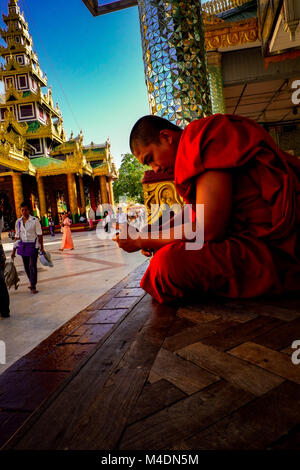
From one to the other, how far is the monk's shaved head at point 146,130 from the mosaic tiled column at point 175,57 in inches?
45.6

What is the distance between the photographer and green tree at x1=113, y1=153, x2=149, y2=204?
32562mm

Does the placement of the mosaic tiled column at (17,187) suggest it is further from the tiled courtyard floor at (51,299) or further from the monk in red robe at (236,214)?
the monk in red robe at (236,214)

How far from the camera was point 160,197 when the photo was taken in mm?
2467

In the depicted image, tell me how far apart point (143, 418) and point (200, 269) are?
0.80 m

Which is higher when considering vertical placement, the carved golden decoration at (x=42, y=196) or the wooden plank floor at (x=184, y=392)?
the carved golden decoration at (x=42, y=196)

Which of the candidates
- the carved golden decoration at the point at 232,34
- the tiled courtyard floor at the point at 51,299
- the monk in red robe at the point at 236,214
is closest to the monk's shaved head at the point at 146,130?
the monk in red robe at the point at 236,214

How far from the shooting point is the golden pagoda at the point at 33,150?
1969cm

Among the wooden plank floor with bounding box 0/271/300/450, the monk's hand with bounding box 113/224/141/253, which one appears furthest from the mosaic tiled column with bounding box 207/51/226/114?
the wooden plank floor with bounding box 0/271/300/450

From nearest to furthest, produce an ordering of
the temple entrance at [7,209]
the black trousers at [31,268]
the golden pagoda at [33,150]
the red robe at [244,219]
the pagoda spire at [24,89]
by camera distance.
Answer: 1. the red robe at [244,219]
2. the black trousers at [31,268]
3. the golden pagoda at [33,150]
4. the temple entrance at [7,209]
5. the pagoda spire at [24,89]

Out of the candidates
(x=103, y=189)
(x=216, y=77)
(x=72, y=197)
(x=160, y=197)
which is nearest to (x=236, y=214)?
(x=160, y=197)

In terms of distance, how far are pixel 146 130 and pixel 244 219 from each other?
0.76 metres

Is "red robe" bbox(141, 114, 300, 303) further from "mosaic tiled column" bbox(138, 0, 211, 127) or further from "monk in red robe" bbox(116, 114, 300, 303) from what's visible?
"mosaic tiled column" bbox(138, 0, 211, 127)

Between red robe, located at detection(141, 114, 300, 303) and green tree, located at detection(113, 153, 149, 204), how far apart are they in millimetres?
30800
